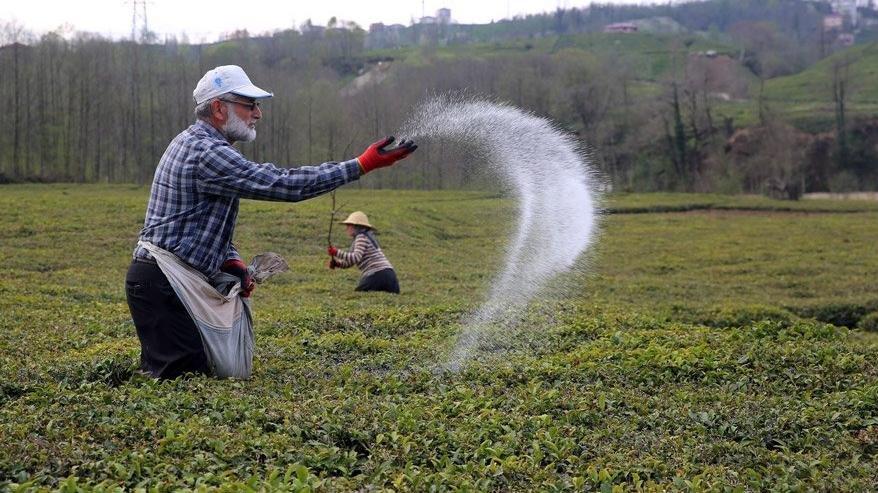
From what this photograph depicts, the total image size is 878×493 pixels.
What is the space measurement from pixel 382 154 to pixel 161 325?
1.93 meters

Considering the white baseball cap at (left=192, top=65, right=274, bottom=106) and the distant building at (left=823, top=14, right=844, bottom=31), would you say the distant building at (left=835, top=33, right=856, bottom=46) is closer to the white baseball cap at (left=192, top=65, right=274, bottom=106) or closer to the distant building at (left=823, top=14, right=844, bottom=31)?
the distant building at (left=823, top=14, right=844, bottom=31)

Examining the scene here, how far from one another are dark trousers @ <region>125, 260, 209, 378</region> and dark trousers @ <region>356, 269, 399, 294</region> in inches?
343

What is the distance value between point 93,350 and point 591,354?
13.4 ft

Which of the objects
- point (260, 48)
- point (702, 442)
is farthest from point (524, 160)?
point (260, 48)

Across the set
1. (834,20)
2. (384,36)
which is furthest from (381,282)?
(834,20)

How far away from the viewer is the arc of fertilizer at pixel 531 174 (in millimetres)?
8773

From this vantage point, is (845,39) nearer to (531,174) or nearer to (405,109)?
(405,109)

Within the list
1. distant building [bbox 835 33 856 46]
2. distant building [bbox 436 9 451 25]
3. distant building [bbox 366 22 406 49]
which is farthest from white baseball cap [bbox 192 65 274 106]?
distant building [bbox 436 9 451 25]

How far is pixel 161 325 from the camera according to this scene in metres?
7.01

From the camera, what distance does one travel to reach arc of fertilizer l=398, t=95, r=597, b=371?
8.77 metres

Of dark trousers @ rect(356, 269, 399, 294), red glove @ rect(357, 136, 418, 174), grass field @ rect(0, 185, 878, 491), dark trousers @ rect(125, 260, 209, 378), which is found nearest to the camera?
grass field @ rect(0, 185, 878, 491)

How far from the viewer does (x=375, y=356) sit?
332 inches

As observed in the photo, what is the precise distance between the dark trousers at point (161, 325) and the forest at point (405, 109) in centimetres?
326

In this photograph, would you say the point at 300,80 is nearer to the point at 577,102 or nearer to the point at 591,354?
the point at 577,102
